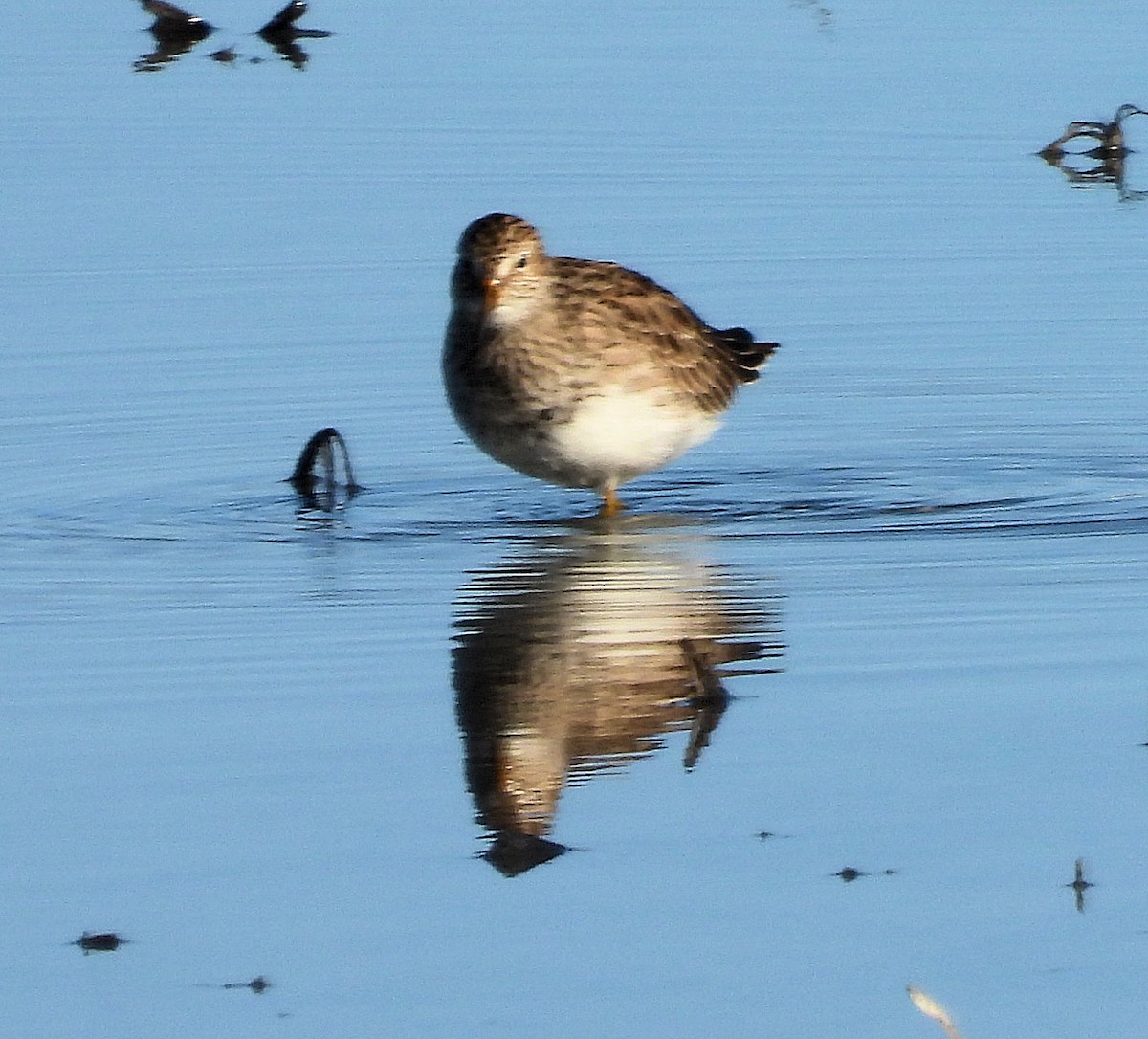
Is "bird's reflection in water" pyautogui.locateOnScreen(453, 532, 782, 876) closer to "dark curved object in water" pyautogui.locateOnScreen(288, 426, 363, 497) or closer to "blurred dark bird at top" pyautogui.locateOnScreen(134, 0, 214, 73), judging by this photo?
"dark curved object in water" pyautogui.locateOnScreen(288, 426, 363, 497)

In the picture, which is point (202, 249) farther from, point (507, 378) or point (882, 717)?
point (882, 717)

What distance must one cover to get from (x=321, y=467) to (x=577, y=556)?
124 centimetres

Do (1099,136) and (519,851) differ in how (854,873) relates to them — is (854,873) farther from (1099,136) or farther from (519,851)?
(1099,136)

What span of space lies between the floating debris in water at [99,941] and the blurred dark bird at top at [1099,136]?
9.06 meters

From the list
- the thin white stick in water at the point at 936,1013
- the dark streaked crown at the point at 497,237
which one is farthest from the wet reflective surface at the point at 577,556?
the dark streaked crown at the point at 497,237

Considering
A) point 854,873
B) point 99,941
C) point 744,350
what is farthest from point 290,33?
point 99,941

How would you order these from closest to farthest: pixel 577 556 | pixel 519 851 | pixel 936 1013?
pixel 936 1013, pixel 519 851, pixel 577 556

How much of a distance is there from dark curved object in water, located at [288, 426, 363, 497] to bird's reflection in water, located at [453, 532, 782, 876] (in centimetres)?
92

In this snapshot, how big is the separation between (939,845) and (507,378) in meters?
3.92

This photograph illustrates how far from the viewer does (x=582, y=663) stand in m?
7.33

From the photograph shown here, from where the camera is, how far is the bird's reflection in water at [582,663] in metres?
6.40

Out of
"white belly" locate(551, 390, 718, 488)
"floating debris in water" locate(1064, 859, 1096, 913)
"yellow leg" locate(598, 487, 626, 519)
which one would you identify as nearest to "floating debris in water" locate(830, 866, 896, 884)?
"floating debris in water" locate(1064, 859, 1096, 913)

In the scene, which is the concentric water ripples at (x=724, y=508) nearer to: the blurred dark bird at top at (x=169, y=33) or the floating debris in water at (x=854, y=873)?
the floating debris in water at (x=854, y=873)

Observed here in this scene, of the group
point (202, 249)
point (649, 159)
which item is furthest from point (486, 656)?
point (649, 159)
